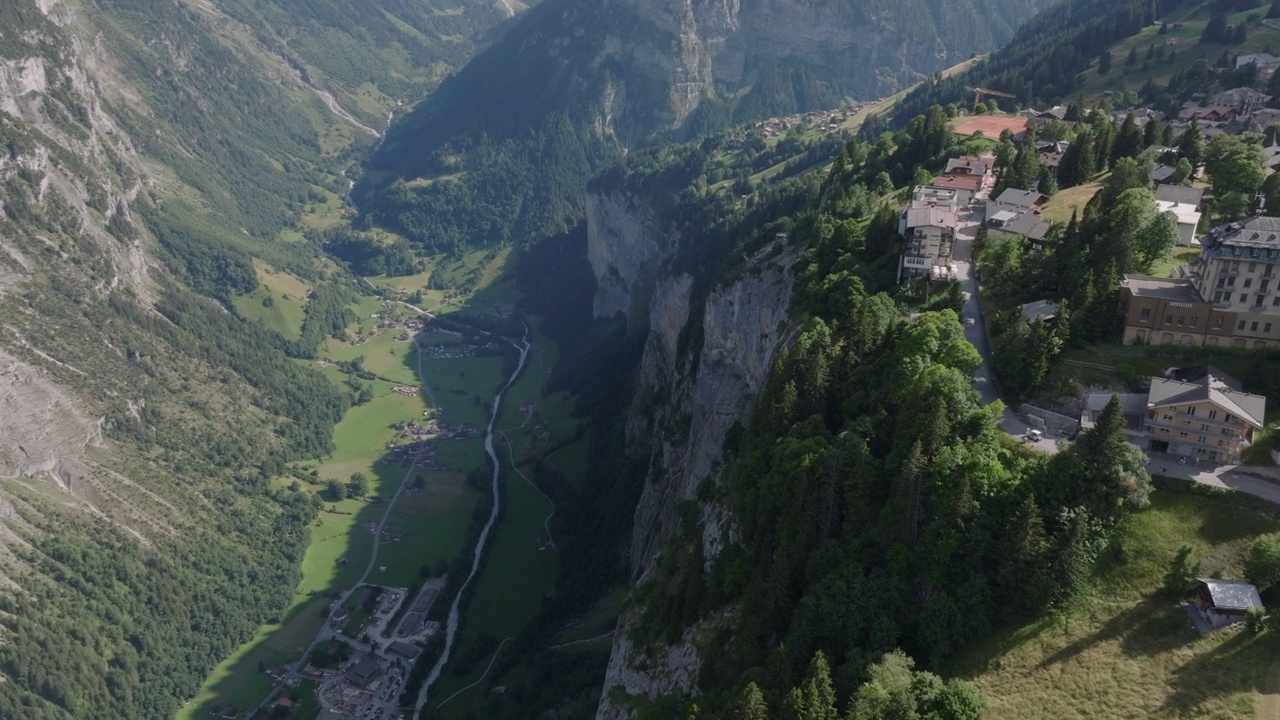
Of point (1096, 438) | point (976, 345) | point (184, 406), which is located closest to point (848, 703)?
point (1096, 438)

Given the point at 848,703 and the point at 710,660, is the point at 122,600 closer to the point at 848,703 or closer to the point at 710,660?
the point at 710,660

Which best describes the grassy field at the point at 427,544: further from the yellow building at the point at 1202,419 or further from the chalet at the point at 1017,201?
the yellow building at the point at 1202,419

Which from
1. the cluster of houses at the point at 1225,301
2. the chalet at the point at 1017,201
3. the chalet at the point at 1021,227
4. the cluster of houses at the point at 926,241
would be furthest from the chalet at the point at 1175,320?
the chalet at the point at 1017,201

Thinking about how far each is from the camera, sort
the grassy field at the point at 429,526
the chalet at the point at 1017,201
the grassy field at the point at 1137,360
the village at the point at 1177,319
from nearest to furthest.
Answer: the village at the point at 1177,319 → the grassy field at the point at 1137,360 → the chalet at the point at 1017,201 → the grassy field at the point at 429,526

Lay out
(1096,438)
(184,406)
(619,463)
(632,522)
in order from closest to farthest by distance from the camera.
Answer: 1. (1096,438)
2. (632,522)
3. (619,463)
4. (184,406)

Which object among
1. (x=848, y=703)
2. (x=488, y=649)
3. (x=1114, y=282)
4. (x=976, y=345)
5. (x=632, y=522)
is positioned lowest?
(x=488, y=649)

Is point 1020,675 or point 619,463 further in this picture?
point 619,463

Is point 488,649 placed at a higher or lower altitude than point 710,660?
lower

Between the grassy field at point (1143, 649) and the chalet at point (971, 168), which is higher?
the chalet at point (971, 168)
